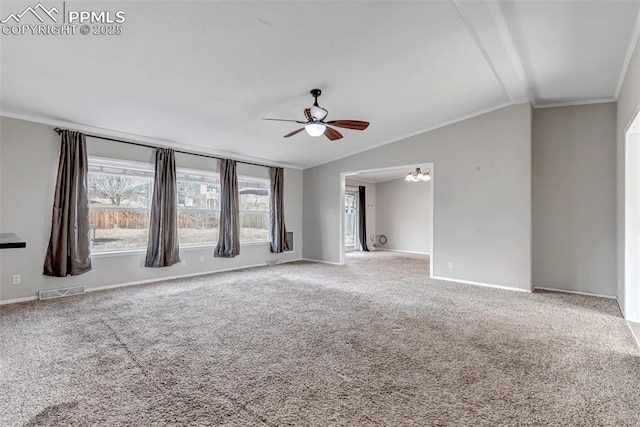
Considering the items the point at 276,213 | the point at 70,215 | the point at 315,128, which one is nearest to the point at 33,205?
the point at 70,215

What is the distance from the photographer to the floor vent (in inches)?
176

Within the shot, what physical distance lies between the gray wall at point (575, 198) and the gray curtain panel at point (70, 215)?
7.35 metres

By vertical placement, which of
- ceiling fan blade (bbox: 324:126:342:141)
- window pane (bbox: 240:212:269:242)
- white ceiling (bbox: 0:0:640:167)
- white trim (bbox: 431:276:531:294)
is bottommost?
white trim (bbox: 431:276:531:294)

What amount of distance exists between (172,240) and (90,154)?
187 centimetres

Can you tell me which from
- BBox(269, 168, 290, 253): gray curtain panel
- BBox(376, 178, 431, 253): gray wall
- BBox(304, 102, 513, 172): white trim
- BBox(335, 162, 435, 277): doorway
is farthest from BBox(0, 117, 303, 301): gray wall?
BBox(376, 178, 431, 253): gray wall

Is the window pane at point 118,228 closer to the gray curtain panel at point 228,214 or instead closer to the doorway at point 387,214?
the gray curtain panel at point 228,214

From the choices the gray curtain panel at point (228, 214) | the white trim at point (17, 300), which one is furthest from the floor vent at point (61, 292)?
the gray curtain panel at point (228, 214)

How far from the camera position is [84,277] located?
487 centimetres

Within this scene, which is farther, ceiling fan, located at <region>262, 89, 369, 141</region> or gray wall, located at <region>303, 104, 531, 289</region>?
gray wall, located at <region>303, 104, 531, 289</region>

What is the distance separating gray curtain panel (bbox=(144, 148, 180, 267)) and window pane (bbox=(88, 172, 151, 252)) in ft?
0.74

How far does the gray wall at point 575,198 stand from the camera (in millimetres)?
4938

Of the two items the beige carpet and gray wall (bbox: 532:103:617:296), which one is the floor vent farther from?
gray wall (bbox: 532:103:617:296)

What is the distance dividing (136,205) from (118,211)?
30cm

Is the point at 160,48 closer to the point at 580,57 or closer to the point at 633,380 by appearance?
the point at 580,57
